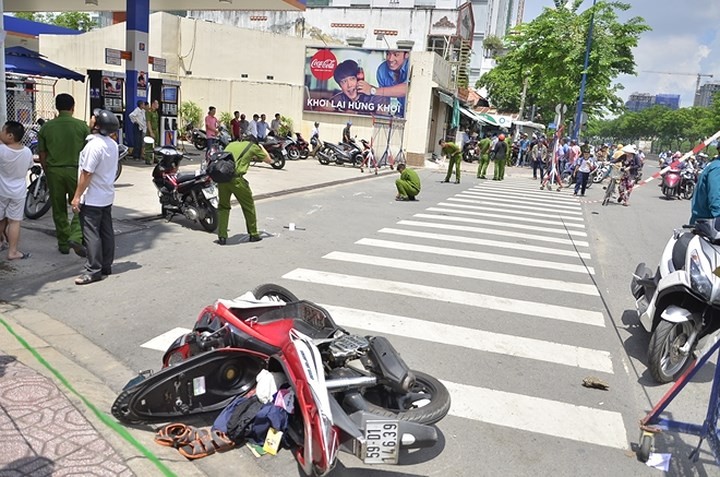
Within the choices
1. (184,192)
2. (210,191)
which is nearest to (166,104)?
(184,192)

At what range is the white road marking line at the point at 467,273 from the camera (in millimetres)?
7777

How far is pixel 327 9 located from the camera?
183ft

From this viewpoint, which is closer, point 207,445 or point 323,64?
point 207,445

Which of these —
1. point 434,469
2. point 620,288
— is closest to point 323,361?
point 434,469

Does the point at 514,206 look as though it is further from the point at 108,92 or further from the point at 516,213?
the point at 108,92

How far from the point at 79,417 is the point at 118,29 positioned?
2804 cm

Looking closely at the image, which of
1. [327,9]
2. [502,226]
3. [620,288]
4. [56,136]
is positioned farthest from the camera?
[327,9]

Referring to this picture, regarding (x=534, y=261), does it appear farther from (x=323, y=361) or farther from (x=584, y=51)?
(x=584, y=51)

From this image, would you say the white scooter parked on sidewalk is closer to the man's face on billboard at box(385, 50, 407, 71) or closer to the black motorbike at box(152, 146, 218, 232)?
the black motorbike at box(152, 146, 218, 232)

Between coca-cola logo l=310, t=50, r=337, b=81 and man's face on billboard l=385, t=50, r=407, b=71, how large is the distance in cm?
248

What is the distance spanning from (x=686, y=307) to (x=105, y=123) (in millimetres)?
5848

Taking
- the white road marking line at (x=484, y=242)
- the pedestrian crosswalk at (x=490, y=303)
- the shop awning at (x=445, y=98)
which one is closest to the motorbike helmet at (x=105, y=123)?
the pedestrian crosswalk at (x=490, y=303)

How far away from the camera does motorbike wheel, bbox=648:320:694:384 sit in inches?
192

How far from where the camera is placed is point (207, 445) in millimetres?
3523
